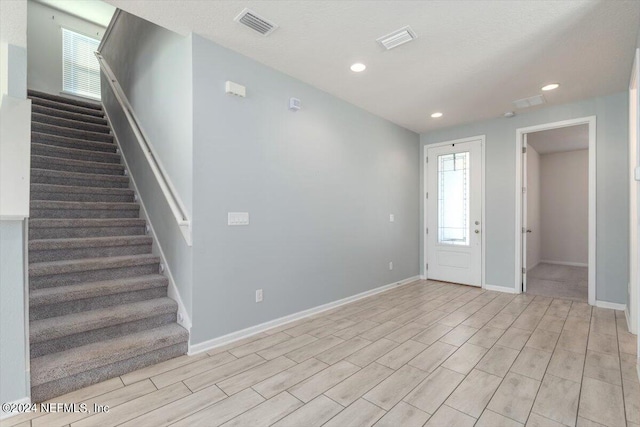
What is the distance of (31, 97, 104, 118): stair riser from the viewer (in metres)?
4.51

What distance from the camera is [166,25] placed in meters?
2.53

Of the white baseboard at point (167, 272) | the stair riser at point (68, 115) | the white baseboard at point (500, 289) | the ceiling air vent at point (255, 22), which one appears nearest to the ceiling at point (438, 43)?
the ceiling air vent at point (255, 22)

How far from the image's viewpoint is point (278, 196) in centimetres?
325

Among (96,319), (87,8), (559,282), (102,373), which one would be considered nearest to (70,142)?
(96,319)

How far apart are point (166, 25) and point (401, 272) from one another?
4.50m

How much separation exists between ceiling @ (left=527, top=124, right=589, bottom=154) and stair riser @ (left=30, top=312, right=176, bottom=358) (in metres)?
6.01

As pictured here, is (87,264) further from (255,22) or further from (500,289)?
(500,289)

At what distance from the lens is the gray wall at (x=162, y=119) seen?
2689 millimetres

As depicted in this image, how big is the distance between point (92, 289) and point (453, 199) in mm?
5049

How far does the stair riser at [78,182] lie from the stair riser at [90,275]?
1393 mm

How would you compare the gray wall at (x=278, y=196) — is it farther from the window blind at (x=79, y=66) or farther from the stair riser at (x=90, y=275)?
the window blind at (x=79, y=66)

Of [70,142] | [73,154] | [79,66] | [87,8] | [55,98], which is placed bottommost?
[73,154]

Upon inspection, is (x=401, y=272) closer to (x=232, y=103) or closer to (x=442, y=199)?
(x=442, y=199)

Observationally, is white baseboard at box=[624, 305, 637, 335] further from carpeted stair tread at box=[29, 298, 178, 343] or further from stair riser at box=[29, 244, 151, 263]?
stair riser at box=[29, 244, 151, 263]
